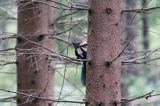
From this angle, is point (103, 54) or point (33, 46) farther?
point (33, 46)

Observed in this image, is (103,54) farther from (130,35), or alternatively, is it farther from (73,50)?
(130,35)

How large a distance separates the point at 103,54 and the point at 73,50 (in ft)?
4.59

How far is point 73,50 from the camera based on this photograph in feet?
14.5

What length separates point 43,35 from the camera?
4285 millimetres

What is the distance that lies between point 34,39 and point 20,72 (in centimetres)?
35

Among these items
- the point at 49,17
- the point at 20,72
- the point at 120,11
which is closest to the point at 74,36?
the point at 49,17

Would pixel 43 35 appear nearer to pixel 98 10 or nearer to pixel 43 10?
pixel 43 10

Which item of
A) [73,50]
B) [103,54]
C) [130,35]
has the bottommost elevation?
[103,54]

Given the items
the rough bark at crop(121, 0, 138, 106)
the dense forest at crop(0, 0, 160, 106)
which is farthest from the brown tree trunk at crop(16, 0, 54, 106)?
the rough bark at crop(121, 0, 138, 106)

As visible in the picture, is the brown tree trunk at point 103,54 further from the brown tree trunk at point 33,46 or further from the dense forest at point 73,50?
the brown tree trunk at point 33,46

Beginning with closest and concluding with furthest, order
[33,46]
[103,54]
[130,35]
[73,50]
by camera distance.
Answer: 1. [103,54]
2. [33,46]
3. [73,50]
4. [130,35]

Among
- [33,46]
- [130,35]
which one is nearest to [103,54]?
[33,46]

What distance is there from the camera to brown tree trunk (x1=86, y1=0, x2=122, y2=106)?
3.05 metres

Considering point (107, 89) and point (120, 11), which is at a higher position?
point (120, 11)
